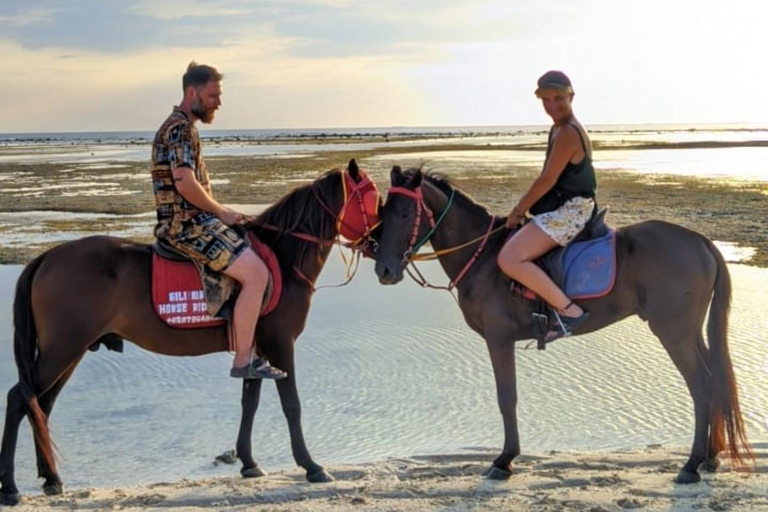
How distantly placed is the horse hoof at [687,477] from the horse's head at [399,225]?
2.19 m

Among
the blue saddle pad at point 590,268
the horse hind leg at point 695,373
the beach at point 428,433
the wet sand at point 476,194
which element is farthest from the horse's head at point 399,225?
the wet sand at point 476,194

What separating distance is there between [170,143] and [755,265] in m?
9.87

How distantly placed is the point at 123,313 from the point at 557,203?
9.83 ft

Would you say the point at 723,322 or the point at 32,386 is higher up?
the point at 723,322

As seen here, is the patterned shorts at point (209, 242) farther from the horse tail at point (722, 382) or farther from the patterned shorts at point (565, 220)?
the horse tail at point (722, 382)

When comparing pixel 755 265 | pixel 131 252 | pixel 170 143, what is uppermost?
pixel 170 143

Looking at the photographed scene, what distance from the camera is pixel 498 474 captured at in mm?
5020

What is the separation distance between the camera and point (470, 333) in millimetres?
8898

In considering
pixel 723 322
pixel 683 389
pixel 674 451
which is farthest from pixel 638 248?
pixel 683 389

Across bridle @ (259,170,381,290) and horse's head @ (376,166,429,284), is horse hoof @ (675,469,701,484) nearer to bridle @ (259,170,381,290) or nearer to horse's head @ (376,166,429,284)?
horse's head @ (376,166,429,284)

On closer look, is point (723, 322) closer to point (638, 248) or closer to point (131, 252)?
point (638, 248)

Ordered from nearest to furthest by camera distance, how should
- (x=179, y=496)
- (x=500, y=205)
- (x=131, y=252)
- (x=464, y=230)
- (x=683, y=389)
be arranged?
(x=179, y=496) < (x=131, y=252) < (x=464, y=230) < (x=683, y=389) < (x=500, y=205)

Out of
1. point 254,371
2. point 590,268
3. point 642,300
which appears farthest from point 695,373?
point 254,371

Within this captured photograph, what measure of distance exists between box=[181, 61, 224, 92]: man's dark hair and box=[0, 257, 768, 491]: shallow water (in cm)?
271
